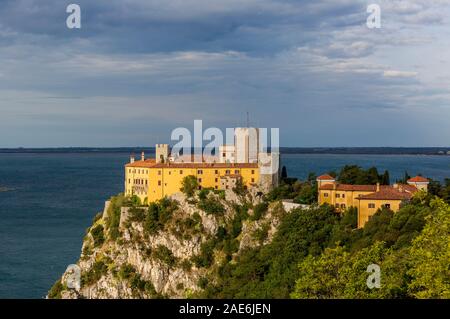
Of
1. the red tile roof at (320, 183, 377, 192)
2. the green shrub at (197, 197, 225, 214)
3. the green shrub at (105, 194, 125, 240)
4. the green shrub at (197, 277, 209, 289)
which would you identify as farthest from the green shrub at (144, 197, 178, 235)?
the red tile roof at (320, 183, 377, 192)

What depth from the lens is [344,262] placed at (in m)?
22.7

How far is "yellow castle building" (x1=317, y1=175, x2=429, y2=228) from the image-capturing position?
126 feet

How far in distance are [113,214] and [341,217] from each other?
57.6ft

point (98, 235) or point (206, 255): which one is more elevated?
point (98, 235)

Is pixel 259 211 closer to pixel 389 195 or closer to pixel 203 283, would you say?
pixel 203 283

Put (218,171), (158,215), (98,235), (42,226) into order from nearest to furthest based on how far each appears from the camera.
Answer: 1. (158,215)
2. (218,171)
3. (98,235)
4. (42,226)

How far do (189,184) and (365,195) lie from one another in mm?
13835

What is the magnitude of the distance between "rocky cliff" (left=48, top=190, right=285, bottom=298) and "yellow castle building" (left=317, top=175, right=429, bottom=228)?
3.68 meters

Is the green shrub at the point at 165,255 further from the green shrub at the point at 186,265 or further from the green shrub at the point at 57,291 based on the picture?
the green shrub at the point at 57,291

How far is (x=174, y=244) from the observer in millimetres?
45469

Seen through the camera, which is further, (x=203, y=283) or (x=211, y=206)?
(x=211, y=206)

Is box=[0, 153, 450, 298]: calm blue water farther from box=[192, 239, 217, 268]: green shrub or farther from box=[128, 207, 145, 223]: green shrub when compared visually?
box=[192, 239, 217, 268]: green shrub

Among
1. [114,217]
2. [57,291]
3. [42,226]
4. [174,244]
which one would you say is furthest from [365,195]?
[42,226]
